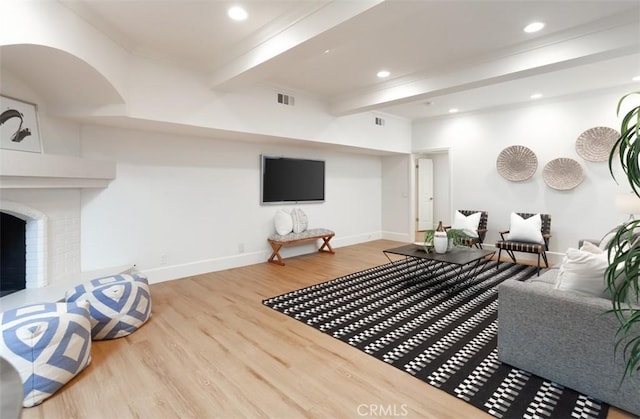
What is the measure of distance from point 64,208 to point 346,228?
4710mm

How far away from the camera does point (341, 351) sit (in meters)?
2.40

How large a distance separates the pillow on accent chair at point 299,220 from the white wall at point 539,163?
10.3 feet

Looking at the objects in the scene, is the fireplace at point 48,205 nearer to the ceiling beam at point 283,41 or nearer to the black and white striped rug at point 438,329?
the ceiling beam at point 283,41

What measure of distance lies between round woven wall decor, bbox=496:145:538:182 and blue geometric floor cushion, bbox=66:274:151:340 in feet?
19.1

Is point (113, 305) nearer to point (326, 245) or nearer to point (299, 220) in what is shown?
point (299, 220)

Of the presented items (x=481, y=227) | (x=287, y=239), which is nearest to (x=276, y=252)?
(x=287, y=239)

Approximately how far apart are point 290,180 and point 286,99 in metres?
1.41

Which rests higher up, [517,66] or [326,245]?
[517,66]

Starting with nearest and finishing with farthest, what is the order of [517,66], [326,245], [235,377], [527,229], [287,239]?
[235,377], [517,66], [527,229], [287,239], [326,245]

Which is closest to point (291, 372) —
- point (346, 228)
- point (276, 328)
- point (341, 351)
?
point (341, 351)

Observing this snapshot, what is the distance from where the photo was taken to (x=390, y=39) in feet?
10.1

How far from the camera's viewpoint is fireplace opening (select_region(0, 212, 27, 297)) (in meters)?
2.87

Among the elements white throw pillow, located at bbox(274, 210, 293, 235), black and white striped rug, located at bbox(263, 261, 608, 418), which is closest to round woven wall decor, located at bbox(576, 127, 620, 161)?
black and white striped rug, located at bbox(263, 261, 608, 418)

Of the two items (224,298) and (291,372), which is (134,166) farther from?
(291,372)
